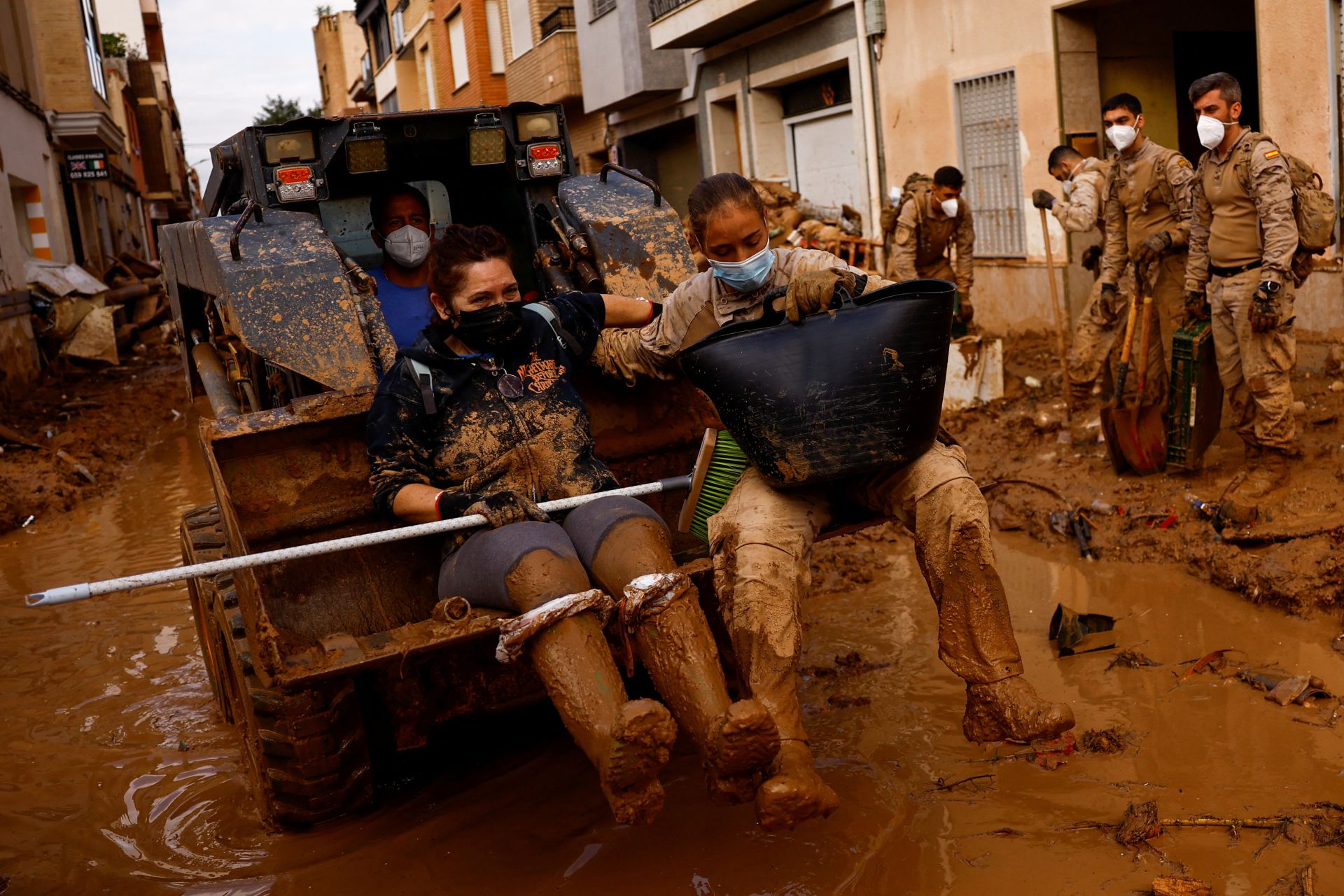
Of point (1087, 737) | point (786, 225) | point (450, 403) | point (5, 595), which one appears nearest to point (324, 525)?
point (450, 403)

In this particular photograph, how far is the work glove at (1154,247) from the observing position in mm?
6426

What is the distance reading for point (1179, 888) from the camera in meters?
2.70

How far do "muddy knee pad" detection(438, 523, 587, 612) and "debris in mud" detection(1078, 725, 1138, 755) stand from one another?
167 centimetres

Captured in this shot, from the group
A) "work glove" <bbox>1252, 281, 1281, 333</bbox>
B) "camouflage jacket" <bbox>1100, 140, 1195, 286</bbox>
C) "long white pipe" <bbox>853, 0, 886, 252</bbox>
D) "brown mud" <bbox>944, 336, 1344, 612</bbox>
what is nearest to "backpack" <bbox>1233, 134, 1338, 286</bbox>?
"work glove" <bbox>1252, 281, 1281, 333</bbox>

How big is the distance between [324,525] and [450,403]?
2.67 feet

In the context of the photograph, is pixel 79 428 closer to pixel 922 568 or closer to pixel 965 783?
pixel 965 783

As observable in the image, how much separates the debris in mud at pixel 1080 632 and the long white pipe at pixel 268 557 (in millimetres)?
1894

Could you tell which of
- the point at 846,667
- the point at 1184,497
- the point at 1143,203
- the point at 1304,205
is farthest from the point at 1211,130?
the point at 846,667

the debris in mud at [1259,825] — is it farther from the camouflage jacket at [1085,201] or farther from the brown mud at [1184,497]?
the camouflage jacket at [1085,201]

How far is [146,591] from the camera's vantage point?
20.9 feet

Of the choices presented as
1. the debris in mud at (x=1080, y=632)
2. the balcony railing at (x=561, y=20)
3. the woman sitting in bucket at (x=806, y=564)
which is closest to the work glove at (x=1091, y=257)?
the debris in mud at (x=1080, y=632)

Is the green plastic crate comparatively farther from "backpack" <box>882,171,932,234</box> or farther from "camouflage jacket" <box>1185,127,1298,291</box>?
"backpack" <box>882,171,932,234</box>

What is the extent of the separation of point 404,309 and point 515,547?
6.53 ft

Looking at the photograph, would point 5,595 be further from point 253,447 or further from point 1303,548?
point 1303,548
